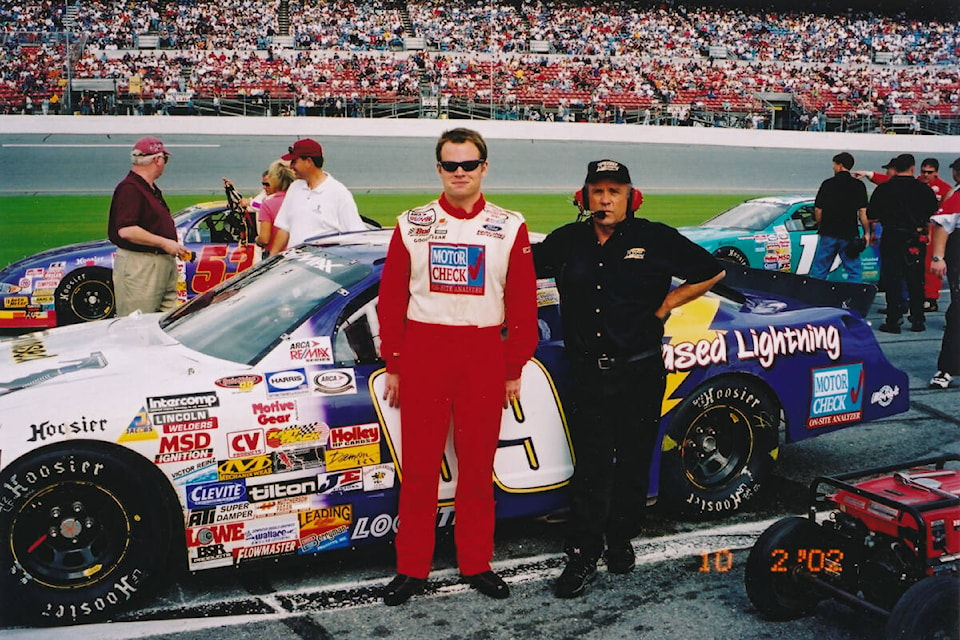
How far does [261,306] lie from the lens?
12.7ft

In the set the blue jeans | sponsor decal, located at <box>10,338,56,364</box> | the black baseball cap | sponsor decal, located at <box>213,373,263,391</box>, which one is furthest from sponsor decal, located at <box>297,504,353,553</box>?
the blue jeans

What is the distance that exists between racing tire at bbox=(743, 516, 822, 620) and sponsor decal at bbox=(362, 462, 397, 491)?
1.33 m

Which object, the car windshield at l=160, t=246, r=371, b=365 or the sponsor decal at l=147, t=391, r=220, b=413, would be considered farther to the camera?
the car windshield at l=160, t=246, r=371, b=365

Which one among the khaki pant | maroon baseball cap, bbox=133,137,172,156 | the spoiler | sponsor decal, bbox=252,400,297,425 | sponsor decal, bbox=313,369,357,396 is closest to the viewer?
sponsor decal, bbox=252,400,297,425

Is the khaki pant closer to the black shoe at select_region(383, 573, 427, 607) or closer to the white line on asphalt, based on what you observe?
the white line on asphalt

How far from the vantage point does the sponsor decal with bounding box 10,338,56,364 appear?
3.71 metres

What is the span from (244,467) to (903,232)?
7489mm

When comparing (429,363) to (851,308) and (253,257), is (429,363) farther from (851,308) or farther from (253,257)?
(253,257)

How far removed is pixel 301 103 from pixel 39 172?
9978 millimetres

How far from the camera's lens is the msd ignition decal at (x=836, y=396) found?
448 centimetres

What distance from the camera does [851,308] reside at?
4797 millimetres

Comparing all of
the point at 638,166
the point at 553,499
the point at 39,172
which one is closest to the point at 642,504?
the point at 553,499

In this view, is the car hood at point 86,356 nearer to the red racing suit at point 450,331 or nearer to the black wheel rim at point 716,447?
the red racing suit at point 450,331

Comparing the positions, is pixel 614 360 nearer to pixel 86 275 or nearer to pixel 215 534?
pixel 215 534
